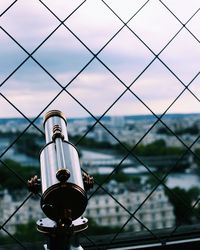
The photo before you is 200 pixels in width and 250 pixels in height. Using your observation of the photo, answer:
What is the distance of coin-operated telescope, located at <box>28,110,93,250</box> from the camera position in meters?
0.99

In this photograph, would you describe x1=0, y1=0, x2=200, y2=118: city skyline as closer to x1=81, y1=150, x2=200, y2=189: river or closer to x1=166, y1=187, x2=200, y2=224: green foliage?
x1=81, y1=150, x2=200, y2=189: river

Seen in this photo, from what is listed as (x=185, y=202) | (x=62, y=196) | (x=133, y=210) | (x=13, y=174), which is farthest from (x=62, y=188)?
(x=185, y=202)

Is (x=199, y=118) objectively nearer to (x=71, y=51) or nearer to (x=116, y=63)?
(x=116, y=63)

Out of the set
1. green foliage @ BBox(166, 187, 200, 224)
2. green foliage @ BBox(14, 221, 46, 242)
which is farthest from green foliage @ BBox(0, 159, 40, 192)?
green foliage @ BBox(166, 187, 200, 224)

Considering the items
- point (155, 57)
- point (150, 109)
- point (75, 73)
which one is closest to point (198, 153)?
point (150, 109)

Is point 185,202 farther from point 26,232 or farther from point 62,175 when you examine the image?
point 62,175

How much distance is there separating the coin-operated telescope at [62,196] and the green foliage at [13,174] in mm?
598

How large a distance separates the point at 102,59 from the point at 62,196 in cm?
99

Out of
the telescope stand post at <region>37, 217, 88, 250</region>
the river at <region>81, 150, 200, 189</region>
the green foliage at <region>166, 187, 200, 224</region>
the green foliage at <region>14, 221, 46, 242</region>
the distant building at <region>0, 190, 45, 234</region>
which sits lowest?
the telescope stand post at <region>37, 217, 88, 250</region>

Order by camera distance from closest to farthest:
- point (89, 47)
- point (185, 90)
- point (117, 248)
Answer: point (117, 248), point (89, 47), point (185, 90)

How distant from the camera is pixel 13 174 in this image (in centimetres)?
173

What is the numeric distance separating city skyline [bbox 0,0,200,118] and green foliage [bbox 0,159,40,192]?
18 centimetres

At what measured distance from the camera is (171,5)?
2020mm

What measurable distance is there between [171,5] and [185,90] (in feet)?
1.15
